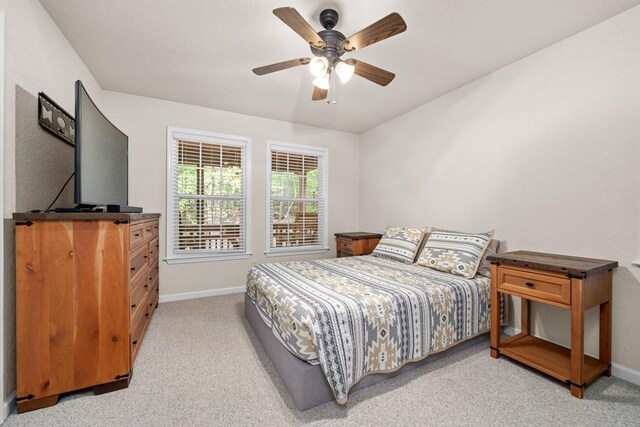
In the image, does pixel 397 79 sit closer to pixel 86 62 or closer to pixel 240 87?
pixel 240 87

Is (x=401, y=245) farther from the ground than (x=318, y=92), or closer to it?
closer to it

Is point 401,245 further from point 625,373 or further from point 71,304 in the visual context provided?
point 71,304

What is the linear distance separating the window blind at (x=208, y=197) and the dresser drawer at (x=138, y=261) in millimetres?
1086

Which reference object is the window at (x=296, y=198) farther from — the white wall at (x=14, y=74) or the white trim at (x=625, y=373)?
the white trim at (x=625, y=373)

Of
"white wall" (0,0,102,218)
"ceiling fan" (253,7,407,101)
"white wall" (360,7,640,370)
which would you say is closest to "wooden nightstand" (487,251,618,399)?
"white wall" (360,7,640,370)

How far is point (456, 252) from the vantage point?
257 centimetres

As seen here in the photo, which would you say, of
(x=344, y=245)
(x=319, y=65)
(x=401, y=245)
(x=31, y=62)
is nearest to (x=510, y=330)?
(x=401, y=245)

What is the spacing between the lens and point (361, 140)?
4781mm

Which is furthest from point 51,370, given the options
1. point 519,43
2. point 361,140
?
point 361,140

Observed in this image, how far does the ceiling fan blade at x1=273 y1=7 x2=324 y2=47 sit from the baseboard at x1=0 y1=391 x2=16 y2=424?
260cm

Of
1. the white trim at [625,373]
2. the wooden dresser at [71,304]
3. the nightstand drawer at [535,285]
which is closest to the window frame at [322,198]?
the wooden dresser at [71,304]

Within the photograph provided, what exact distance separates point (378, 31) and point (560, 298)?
2.07 m

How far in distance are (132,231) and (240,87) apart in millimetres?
1973

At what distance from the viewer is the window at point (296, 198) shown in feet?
13.6
